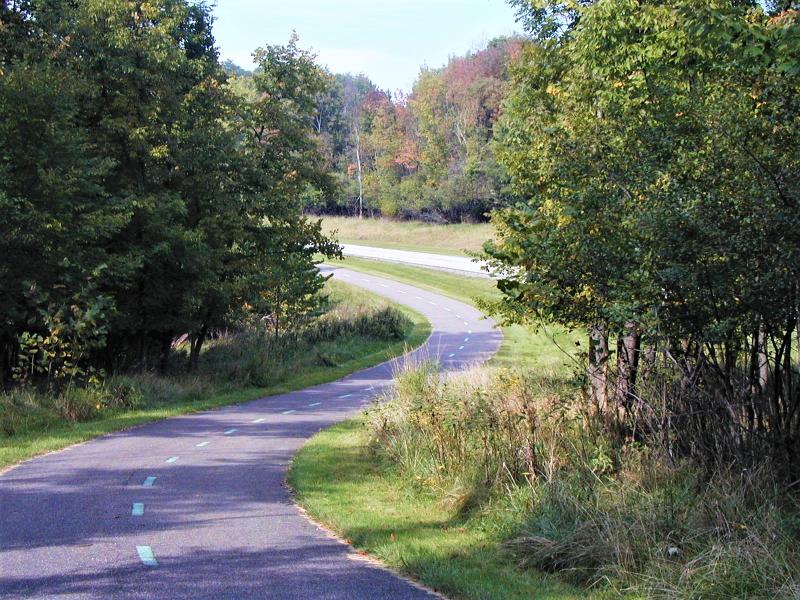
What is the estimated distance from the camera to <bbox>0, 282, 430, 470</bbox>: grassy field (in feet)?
53.8

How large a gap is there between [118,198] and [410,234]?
229ft

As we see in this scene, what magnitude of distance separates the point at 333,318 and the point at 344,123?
74.0 m

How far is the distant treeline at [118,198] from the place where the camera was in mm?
20922

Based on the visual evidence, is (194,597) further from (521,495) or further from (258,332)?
(258,332)

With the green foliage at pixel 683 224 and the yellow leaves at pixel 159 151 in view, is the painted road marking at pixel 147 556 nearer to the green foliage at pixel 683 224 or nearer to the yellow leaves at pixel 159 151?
the green foliage at pixel 683 224

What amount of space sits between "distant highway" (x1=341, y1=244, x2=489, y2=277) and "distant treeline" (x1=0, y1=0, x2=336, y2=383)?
32.4m

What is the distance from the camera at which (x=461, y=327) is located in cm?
4647

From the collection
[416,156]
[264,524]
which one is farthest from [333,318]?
[416,156]

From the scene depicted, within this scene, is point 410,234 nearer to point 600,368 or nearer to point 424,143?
point 424,143

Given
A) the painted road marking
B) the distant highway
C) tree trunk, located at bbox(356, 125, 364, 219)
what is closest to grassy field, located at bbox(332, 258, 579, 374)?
the distant highway

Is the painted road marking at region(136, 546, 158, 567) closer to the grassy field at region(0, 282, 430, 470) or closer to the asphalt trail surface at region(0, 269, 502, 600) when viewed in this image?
the asphalt trail surface at region(0, 269, 502, 600)

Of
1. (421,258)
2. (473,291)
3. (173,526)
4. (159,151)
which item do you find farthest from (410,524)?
(421,258)

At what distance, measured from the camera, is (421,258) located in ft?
237

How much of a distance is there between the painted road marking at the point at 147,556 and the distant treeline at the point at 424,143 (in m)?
70.5
